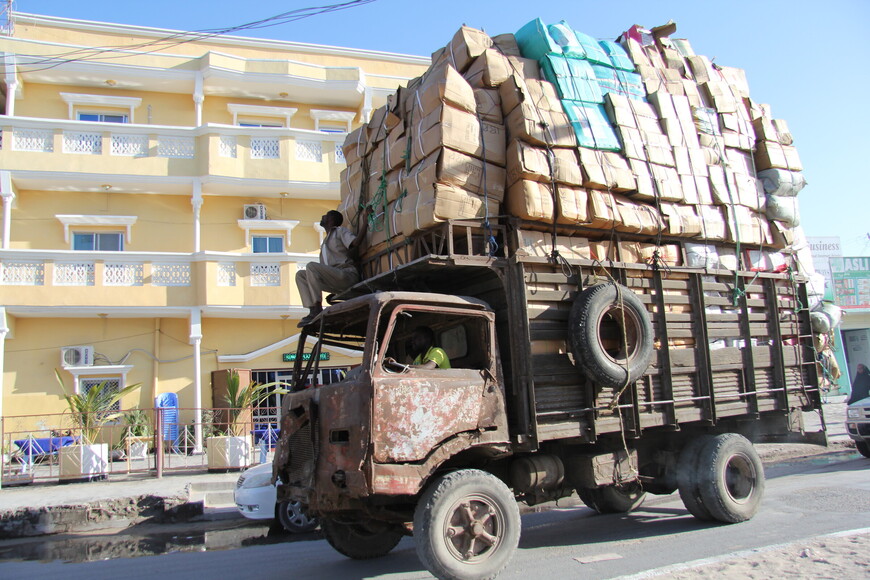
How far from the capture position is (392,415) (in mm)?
4383

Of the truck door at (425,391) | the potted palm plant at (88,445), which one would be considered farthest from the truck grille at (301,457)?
the potted palm plant at (88,445)

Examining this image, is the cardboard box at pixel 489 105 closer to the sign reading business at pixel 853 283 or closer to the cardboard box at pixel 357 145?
the cardboard box at pixel 357 145

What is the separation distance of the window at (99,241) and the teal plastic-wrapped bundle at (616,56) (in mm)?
13328

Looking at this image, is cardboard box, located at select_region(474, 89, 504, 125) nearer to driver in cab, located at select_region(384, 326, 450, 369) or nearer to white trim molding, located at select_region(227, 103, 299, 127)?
driver in cab, located at select_region(384, 326, 450, 369)

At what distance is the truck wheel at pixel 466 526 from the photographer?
428 cm

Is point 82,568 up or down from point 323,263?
down

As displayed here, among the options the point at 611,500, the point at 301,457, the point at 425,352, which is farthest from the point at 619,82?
the point at 301,457

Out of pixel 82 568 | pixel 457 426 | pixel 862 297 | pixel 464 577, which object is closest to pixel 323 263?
pixel 457 426

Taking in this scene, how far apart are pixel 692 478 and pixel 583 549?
4.26ft

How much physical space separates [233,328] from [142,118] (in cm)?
621

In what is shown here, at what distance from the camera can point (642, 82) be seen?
22.5 feet

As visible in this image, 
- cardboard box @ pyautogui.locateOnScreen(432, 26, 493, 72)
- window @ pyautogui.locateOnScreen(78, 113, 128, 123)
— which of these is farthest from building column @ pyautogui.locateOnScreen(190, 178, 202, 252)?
cardboard box @ pyautogui.locateOnScreen(432, 26, 493, 72)

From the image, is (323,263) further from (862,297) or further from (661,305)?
(862,297)

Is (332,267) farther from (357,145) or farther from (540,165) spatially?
(540,165)
